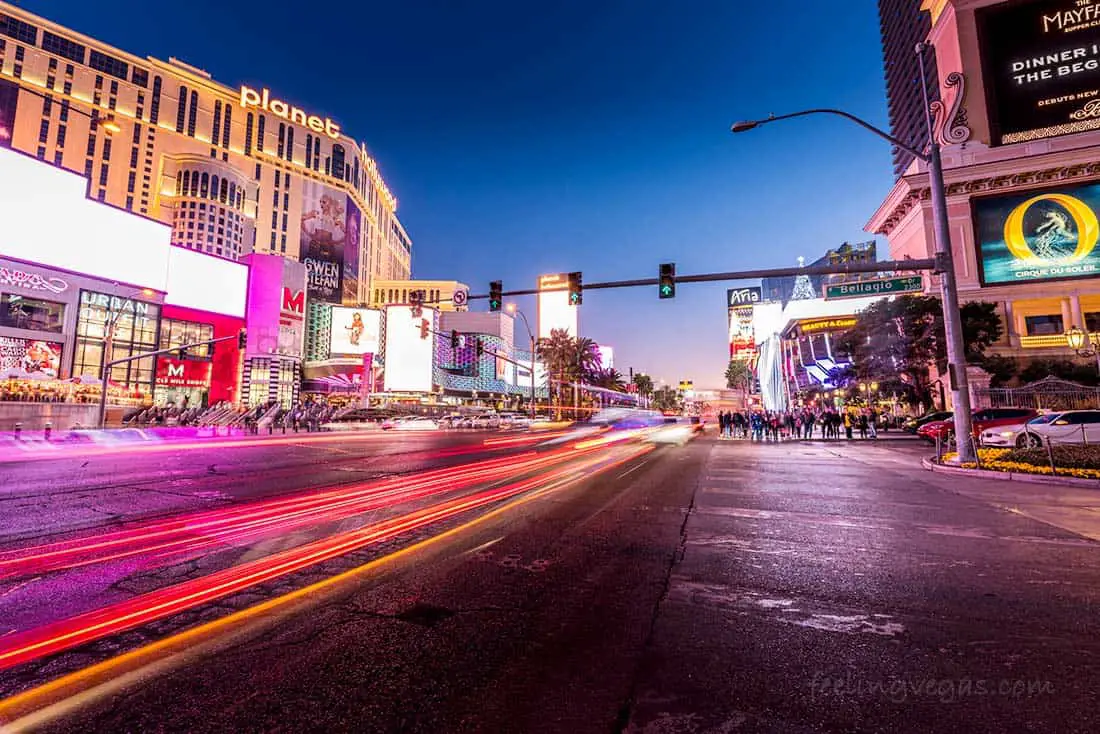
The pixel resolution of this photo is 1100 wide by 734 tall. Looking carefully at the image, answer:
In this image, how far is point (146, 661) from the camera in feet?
9.46

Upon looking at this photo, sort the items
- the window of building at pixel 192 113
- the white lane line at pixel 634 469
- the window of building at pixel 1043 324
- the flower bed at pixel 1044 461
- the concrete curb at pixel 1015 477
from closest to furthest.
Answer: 1. the concrete curb at pixel 1015 477
2. the flower bed at pixel 1044 461
3. the white lane line at pixel 634 469
4. the window of building at pixel 1043 324
5. the window of building at pixel 192 113

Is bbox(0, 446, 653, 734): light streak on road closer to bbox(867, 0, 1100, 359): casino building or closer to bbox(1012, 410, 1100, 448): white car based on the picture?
bbox(1012, 410, 1100, 448): white car

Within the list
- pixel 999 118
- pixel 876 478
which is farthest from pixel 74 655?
pixel 999 118

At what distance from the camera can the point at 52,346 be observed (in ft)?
130

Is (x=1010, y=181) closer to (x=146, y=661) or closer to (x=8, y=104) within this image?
(x=146, y=661)

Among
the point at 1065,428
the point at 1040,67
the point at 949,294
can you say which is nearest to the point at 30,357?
the point at 949,294

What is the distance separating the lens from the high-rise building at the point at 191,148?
86938 mm

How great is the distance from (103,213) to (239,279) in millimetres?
14123

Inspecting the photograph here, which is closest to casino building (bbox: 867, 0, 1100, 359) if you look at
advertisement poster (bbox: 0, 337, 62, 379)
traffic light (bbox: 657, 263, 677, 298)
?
traffic light (bbox: 657, 263, 677, 298)

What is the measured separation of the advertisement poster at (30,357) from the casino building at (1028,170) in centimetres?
6908

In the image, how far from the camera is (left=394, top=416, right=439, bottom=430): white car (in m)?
39.8

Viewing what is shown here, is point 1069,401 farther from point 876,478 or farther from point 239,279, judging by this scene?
point 239,279

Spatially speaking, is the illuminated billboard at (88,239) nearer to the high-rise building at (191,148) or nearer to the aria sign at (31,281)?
the aria sign at (31,281)

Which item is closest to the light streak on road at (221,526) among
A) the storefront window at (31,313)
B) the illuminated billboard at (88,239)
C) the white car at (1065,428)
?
the white car at (1065,428)
